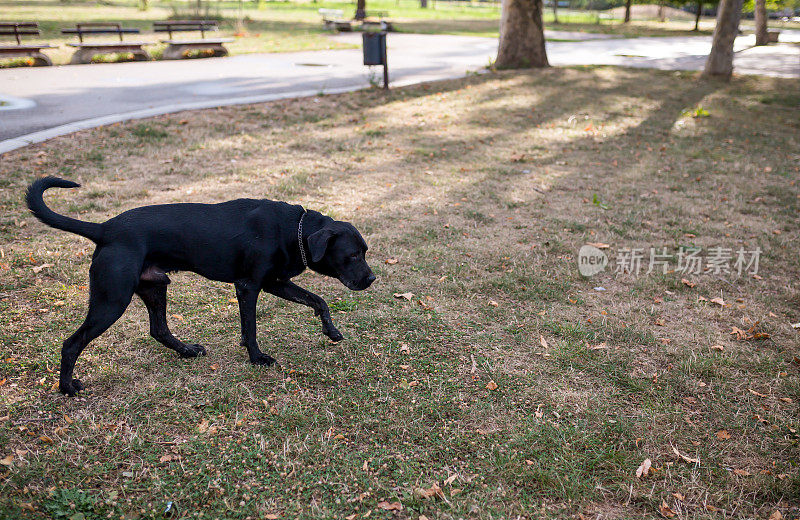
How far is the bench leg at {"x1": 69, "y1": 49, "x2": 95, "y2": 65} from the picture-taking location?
14.2 m

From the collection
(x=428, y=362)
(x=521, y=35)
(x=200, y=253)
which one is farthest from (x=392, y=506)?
(x=521, y=35)

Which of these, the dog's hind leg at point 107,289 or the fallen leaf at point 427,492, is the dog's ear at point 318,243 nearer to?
the dog's hind leg at point 107,289

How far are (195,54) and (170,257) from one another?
15.1 m

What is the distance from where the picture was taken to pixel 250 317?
11.6 ft

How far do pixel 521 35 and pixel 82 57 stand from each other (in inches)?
426

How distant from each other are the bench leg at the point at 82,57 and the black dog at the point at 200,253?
1325cm

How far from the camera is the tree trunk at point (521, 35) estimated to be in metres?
14.4

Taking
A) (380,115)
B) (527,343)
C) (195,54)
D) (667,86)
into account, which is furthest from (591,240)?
(195,54)

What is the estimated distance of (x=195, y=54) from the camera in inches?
650

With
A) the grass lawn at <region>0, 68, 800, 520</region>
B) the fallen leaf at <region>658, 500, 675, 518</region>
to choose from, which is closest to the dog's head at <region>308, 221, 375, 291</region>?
the grass lawn at <region>0, 68, 800, 520</region>

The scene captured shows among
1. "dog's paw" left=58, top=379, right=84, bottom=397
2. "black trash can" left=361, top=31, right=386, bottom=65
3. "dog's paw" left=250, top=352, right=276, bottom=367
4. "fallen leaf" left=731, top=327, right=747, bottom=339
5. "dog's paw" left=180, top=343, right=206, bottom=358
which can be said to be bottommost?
"fallen leaf" left=731, top=327, right=747, bottom=339

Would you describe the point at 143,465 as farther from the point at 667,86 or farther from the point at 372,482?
the point at 667,86

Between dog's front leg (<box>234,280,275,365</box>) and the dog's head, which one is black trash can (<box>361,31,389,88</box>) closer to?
the dog's head

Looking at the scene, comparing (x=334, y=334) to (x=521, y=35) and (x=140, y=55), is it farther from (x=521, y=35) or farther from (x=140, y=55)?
(x=140, y=55)
